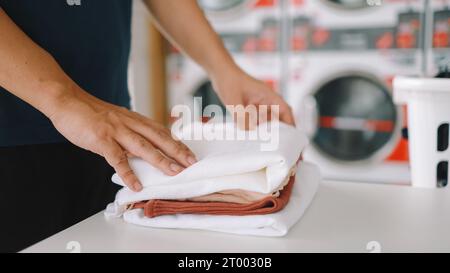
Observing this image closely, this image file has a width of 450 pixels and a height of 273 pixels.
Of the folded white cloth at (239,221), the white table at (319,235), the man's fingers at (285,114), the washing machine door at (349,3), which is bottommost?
the white table at (319,235)

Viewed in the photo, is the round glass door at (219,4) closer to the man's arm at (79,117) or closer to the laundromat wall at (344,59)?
the laundromat wall at (344,59)

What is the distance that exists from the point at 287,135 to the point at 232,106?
0.25 meters

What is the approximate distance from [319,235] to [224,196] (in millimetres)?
129

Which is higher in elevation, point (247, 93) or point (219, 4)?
point (219, 4)

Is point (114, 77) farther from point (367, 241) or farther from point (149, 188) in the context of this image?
point (367, 241)

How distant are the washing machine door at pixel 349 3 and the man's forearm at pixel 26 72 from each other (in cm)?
184

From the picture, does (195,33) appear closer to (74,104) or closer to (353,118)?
(74,104)

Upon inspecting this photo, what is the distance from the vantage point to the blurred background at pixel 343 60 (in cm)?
210

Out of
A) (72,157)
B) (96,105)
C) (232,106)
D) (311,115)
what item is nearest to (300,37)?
(311,115)

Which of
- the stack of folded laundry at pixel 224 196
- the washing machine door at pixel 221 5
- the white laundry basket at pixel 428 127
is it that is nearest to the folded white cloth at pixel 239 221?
the stack of folded laundry at pixel 224 196

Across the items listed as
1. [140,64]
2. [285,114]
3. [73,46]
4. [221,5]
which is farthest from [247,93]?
[140,64]

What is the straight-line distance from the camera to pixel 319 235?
22.9 inches

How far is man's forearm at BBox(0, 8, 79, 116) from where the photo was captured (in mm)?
586

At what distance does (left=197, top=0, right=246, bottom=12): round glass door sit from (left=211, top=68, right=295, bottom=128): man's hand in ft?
5.21
